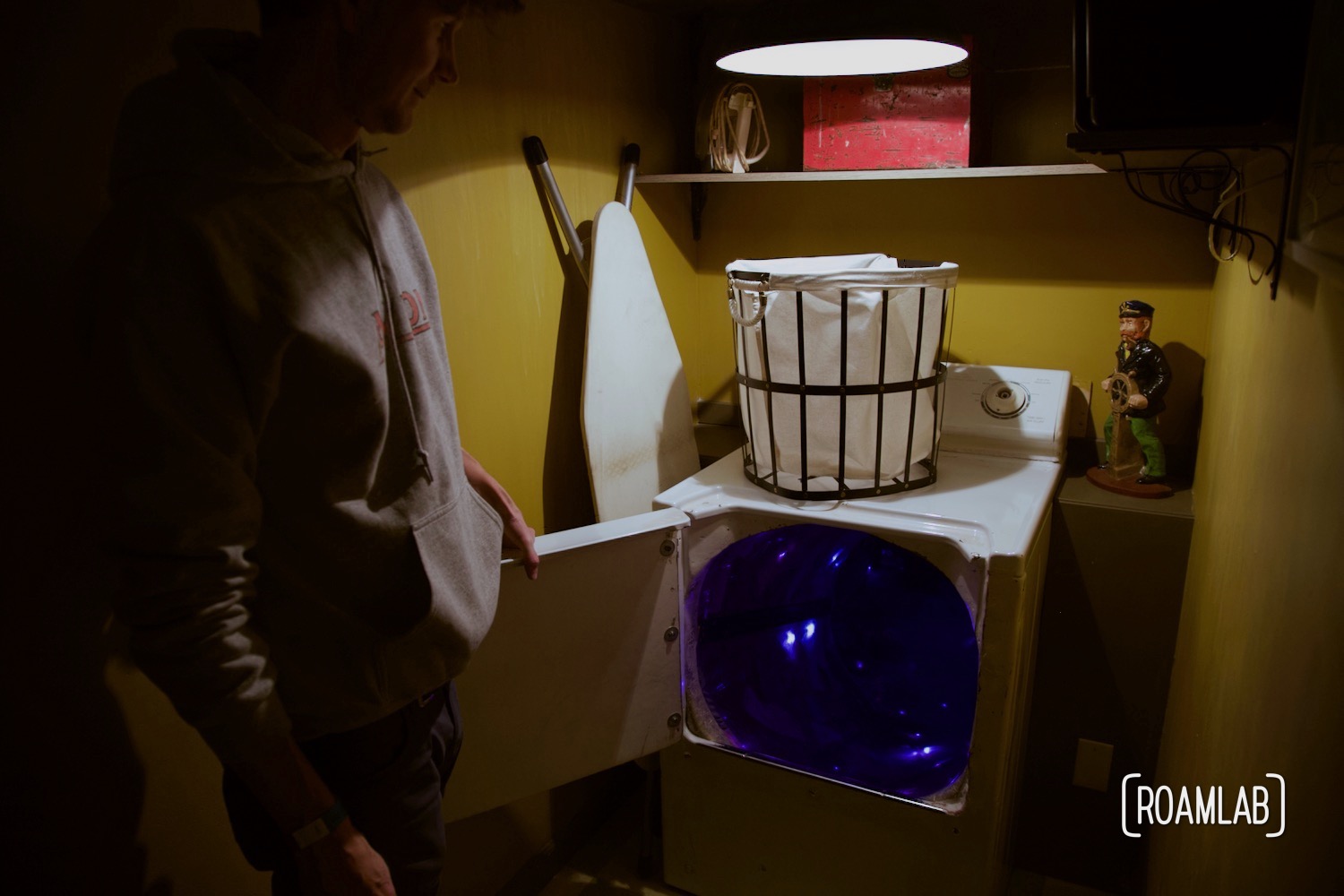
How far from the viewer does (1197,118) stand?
0.98 metres

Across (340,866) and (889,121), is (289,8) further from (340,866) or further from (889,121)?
(889,121)

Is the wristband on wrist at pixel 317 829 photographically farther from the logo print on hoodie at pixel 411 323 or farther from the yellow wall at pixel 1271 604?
the yellow wall at pixel 1271 604

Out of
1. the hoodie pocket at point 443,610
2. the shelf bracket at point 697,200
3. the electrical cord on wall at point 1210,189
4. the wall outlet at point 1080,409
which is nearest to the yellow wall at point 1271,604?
the electrical cord on wall at point 1210,189

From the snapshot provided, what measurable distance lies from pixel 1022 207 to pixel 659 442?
958mm

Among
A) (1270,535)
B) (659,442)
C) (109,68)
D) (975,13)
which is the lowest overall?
(659,442)

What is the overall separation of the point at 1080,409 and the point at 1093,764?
76cm

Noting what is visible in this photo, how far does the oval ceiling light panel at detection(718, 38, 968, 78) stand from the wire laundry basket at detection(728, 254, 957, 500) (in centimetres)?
36

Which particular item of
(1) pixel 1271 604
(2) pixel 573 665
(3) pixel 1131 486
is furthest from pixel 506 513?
(3) pixel 1131 486

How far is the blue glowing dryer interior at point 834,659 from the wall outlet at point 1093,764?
414 millimetres

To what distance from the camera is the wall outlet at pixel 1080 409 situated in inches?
78.4

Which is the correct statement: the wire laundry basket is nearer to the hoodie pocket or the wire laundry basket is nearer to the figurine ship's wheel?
the figurine ship's wheel

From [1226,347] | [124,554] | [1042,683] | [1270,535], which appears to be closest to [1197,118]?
[1270,535]

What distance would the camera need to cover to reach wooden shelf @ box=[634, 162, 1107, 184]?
5.60 ft

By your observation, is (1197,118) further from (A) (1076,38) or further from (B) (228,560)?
(B) (228,560)
